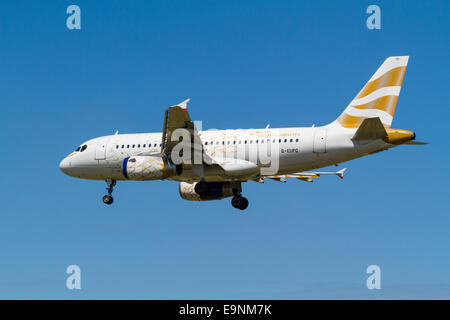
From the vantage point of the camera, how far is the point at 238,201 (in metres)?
41.5

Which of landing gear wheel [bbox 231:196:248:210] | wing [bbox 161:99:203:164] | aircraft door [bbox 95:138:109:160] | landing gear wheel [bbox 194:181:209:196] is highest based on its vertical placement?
aircraft door [bbox 95:138:109:160]

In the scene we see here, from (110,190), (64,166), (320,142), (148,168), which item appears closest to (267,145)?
(320,142)

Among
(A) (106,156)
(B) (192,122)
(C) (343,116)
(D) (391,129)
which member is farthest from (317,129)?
(A) (106,156)

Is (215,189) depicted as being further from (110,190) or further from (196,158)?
(110,190)

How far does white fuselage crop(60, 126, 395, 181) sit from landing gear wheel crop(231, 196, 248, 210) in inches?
131

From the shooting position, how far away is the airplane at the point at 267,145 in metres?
35.3

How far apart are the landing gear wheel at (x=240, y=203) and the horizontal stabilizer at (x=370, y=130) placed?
8.95 metres

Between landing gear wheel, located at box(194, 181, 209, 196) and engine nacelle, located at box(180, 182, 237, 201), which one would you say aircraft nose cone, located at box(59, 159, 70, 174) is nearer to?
landing gear wheel, located at box(194, 181, 209, 196)

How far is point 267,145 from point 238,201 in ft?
17.8

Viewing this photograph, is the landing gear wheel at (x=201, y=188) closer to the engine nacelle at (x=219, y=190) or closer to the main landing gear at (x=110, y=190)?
the engine nacelle at (x=219, y=190)

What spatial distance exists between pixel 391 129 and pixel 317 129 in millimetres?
3973

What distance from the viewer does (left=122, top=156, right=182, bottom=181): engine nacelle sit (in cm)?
3706

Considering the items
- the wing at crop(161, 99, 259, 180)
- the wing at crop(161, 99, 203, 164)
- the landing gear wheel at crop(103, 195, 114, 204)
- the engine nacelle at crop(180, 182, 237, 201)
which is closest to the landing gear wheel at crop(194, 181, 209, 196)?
the engine nacelle at crop(180, 182, 237, 201)
